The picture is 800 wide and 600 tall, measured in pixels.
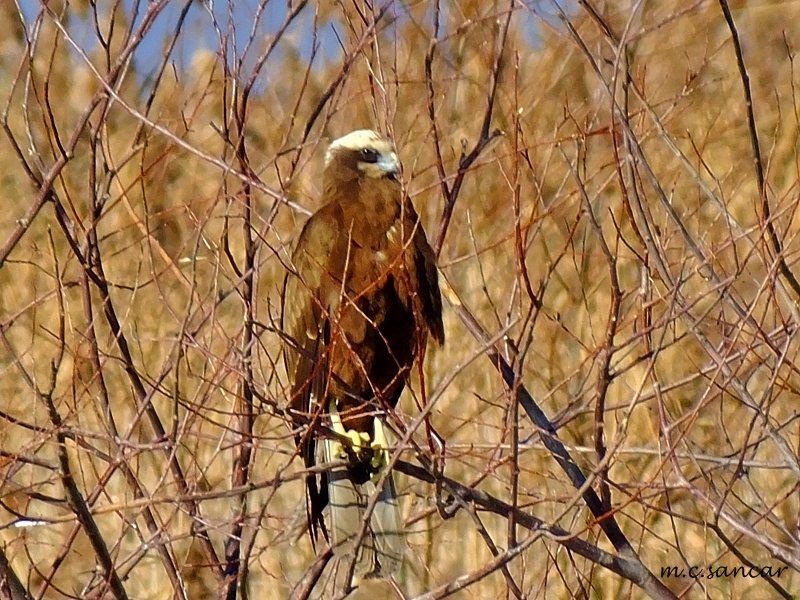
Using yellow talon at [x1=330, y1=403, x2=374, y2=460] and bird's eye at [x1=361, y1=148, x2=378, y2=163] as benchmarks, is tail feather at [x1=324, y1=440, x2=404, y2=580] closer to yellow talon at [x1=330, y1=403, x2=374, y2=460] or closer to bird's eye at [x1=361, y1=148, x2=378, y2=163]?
yellow talon at [x1=330, y1=403, x2=374, y2=460]

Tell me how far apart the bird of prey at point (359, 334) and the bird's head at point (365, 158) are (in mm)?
165

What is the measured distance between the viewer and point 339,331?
2.52 m

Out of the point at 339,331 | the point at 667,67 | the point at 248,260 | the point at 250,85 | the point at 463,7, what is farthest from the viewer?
the point at 667,67

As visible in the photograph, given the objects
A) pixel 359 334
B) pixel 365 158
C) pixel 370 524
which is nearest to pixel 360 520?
pixel 370 524

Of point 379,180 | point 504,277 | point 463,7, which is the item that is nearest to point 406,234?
point 379,180

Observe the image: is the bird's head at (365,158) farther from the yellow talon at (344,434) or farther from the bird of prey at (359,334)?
the yellow talon at (344,434)

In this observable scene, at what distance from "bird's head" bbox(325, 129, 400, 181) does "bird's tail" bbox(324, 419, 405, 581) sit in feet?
3.05

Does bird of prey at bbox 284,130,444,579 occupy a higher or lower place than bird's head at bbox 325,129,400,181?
lower

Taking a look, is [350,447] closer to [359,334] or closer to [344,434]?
[344,434]

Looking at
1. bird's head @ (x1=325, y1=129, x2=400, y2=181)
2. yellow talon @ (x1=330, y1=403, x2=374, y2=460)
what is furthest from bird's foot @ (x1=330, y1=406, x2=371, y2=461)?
bird's head @ (x1=325, y1=129, x2=400, y2=181)

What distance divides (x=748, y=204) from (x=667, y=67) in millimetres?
1118

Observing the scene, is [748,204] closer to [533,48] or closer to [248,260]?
[533,48]

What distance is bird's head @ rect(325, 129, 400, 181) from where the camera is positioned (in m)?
3.61

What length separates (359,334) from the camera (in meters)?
3.25
